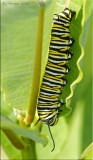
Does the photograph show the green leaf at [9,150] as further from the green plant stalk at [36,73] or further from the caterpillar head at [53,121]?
the green plant stalk at [36,73]

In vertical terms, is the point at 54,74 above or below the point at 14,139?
above

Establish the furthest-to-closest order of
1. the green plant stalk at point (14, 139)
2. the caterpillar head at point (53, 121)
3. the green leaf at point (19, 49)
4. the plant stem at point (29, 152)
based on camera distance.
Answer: the caterpillar head at point (53, 121), the plant stem at point (29, 152), the green plant stalk at point (14, 139), the green leaf at point (19, 49)

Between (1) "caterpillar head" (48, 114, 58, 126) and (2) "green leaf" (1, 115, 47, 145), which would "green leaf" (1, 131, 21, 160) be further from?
(2) "green leaf" (1, 115, 47, 145)

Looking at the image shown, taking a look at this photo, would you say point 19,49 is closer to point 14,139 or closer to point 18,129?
point 18,129

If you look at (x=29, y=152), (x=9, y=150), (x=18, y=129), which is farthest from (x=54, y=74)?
(x=18, y=129)

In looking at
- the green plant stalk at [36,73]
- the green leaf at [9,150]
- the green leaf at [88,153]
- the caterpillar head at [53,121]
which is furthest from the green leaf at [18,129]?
the green leaf at [9,150]

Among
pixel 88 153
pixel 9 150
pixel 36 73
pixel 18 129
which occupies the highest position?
pixel 36 73

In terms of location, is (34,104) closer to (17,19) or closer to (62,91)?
(62,91)
